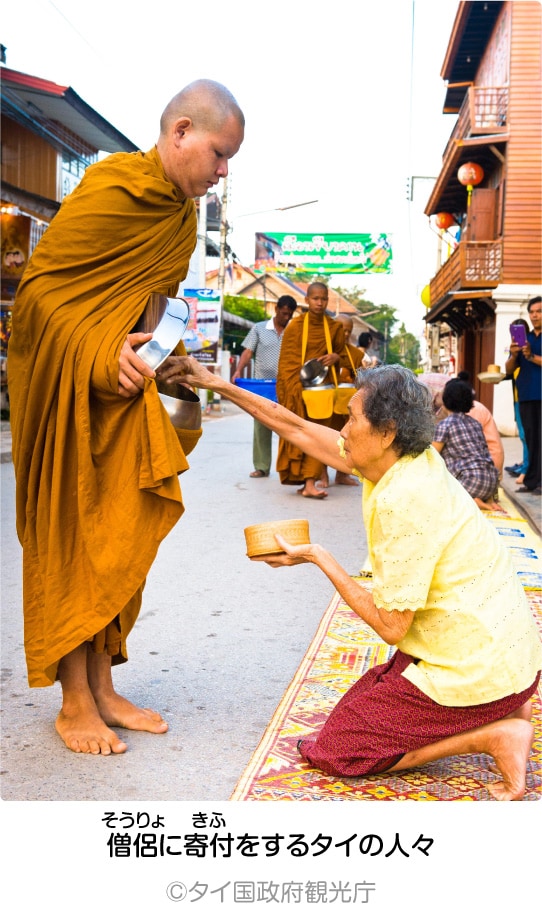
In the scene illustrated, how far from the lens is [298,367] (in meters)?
9.06

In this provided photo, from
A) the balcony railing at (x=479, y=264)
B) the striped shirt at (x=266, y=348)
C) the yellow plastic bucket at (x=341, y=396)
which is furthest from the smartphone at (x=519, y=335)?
the balcony railing at (x=479, y=264)

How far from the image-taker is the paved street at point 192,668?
113 inches

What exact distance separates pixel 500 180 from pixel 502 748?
68.4 ft

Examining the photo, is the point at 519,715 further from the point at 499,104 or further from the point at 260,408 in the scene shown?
the point at 499,104

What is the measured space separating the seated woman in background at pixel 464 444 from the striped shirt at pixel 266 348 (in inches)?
127

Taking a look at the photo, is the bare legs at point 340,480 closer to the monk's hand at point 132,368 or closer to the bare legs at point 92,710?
the bare legs at point 92,710

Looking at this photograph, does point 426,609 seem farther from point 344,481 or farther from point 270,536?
point 344,481

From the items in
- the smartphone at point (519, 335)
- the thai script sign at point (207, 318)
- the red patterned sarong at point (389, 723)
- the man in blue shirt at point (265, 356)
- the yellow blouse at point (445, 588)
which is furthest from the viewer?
the thai script sign at point (207, 318)

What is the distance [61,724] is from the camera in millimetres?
3148

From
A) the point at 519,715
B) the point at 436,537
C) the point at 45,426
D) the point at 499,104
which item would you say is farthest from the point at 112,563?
the point at 499,104

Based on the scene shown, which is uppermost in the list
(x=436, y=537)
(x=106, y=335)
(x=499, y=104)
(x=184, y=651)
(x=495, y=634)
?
(x=499, y=104)

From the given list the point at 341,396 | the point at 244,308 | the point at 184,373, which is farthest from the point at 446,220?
the point at 184,373

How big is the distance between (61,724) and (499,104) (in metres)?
20.7
